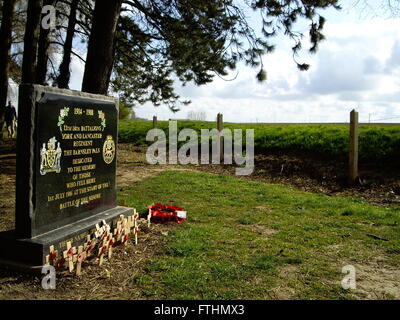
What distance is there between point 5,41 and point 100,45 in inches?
309

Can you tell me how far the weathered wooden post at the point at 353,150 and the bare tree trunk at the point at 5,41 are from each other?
1170 centimetres

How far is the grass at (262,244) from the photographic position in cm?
365

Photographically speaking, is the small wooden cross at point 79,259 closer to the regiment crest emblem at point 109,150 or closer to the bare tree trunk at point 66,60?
the regiment crest emblem at point 109,150

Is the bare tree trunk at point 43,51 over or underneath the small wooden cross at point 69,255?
over

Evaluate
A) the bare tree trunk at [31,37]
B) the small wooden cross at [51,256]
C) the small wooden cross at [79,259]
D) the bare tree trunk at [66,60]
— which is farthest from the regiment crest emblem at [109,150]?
the bare tree trunk at [66,60]

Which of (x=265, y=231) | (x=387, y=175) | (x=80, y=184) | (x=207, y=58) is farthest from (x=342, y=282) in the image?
(x=207, y=58)

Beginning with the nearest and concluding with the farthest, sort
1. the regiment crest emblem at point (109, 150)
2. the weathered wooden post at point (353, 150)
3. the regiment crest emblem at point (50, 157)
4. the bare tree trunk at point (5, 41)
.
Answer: the regiment crest emblem at point (50, 157) → the regiment crest emblem at point (109, 150) → the weathered wooden post at point (353, 150) → the bare tree trunk at point (5, 41)

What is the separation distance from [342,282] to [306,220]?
2.45 m

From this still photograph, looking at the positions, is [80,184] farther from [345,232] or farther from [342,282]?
[345,232]

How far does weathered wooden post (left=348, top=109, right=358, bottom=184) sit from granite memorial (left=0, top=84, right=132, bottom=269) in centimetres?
675

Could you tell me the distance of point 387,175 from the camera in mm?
9570

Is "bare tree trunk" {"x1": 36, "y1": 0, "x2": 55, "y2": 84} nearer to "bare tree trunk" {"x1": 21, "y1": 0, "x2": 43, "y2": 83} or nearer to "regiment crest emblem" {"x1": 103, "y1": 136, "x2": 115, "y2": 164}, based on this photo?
"bare tree trunk" {"x1": 21, "y1": 0, "x2": 43, "y2": 83}

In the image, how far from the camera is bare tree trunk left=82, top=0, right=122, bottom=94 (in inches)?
289

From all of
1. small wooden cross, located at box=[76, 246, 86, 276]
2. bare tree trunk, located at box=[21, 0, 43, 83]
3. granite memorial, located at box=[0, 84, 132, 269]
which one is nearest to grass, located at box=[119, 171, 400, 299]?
small wooden cross, located at box=[76, 246, 86, 276]
